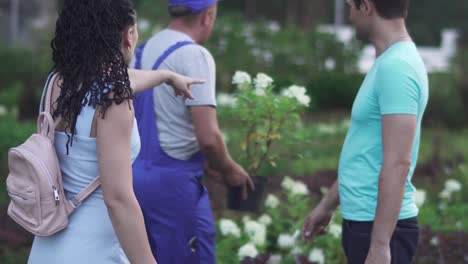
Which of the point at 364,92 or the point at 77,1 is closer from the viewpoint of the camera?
the point at 77,1

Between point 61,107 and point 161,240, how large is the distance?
4.03 ft

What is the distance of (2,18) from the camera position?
88.0ft

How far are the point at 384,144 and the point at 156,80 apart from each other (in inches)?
34.6

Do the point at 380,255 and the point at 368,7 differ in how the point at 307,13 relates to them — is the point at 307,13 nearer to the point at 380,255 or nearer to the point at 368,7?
the point at 368,7

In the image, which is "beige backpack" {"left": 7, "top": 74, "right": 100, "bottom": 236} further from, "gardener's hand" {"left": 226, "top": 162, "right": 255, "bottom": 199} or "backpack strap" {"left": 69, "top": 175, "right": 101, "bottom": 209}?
"gardener's hand" {"left": 226, "top": 162, "right": 255, "bottom": 199}

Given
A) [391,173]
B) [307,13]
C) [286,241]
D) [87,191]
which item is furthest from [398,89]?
[307,13]

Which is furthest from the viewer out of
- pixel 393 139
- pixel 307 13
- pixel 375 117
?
pixel 307 13

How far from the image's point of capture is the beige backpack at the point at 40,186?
2.43m

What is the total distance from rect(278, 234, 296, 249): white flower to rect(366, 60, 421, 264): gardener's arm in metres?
2.17

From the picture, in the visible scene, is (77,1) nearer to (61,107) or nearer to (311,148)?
(61,107)

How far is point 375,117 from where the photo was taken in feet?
9.32

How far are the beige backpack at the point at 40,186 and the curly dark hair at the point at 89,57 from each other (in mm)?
79

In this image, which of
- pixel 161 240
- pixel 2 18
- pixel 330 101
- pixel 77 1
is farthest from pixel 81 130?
pixel 2 18

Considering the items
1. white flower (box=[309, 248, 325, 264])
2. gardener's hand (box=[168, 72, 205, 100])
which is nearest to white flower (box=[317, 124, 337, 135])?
white flower (box=[309, 248, 325, 264])
